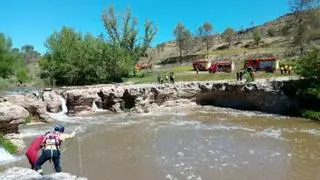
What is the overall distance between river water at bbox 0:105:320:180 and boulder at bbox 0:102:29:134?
2.88m

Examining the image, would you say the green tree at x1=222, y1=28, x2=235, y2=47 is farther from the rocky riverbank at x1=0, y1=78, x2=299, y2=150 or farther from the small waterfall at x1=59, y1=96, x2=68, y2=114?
the small waterfall at x1=59, y1=96, x2=68, y2=114

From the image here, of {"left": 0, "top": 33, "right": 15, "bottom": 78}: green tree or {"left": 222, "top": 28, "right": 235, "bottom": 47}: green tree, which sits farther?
{"left": 222, "top": 28, "right": 235, "bottom": 47}: green tree

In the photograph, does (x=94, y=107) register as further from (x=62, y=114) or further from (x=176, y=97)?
(x=176, y=97)

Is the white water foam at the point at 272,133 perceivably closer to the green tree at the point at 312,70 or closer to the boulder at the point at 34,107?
the green tree at the point at 312,70

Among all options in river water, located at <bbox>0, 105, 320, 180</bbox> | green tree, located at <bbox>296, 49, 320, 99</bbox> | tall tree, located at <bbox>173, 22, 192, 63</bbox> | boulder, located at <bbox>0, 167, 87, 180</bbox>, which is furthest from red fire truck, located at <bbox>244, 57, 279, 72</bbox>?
tall tree, located at <bbox>173, 22, 192, 63</bbox>

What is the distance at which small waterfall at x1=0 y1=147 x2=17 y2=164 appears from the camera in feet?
62.0

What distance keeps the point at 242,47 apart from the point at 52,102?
85.4 meters

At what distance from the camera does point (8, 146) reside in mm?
20297

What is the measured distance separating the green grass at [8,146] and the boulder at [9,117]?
831 mm

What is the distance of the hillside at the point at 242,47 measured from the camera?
3467 inches

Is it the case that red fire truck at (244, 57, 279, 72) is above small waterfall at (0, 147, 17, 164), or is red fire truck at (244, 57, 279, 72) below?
above

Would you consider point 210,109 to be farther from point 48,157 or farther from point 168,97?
point 48,157

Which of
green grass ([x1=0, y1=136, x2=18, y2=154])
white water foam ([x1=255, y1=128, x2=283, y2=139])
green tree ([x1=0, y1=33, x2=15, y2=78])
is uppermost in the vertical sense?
green tree ([x1=0, y1=33, x2=15, y2=78])

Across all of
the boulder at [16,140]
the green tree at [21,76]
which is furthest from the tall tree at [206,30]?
the boulder at [16,140]
